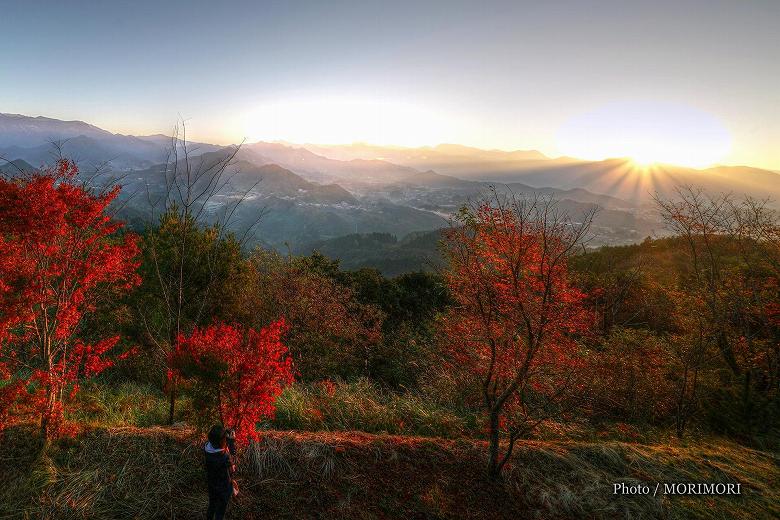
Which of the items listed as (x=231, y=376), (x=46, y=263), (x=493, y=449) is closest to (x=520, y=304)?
(x=493, y=449)

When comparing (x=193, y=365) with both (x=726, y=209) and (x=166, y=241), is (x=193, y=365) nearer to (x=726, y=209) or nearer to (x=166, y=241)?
(x=166, y=241)

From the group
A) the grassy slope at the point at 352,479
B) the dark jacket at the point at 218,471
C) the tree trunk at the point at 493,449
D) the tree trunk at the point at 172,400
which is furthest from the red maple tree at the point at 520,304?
the tree trunk at the point at 172,400

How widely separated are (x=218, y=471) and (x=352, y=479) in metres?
2.70

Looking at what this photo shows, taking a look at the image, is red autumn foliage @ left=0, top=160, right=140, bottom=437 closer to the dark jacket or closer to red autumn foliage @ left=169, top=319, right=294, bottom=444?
red autumn foliage @ left=169, top=319, right=294, bottom=444

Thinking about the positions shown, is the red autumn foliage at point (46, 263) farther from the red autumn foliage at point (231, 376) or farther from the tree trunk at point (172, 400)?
the red autumn foliage at point (231, 376)

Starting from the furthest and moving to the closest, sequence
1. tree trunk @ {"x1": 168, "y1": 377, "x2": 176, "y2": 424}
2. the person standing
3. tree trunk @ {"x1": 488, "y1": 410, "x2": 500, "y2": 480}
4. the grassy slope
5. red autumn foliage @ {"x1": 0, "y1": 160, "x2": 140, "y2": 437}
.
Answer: tree trunk @ {"x1": 168, "y1": 377, "x2": 176, "y2": 424} < tree trunk @ {"x1": 488, "y1": 410, "x2": 500, "y2": 480} < red autumn foliage @ {"x1": 0, "y1": 160, "x2": 140, "y2": 437} < the grassy slope < the person standing

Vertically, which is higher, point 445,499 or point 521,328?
point 521,328

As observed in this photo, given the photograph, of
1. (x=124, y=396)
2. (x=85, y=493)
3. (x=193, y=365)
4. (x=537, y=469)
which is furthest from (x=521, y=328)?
(x=124, y=396)

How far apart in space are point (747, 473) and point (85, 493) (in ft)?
45.5

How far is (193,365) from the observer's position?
239 inches

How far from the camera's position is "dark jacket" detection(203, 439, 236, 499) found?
518cm

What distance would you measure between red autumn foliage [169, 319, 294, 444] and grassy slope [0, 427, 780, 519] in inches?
46.7

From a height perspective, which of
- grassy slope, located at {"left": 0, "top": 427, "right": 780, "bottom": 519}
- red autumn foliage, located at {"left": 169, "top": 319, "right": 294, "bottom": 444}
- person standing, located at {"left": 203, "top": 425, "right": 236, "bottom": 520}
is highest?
red autumn foliage, located at {"left": 169, "top": 319, "right": 294, "bottom": 444}

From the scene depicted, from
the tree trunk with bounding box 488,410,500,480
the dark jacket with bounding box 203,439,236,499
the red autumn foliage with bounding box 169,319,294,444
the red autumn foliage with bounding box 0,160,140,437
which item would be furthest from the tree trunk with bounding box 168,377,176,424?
the tree trunk with bounding box 488,410,500,480
